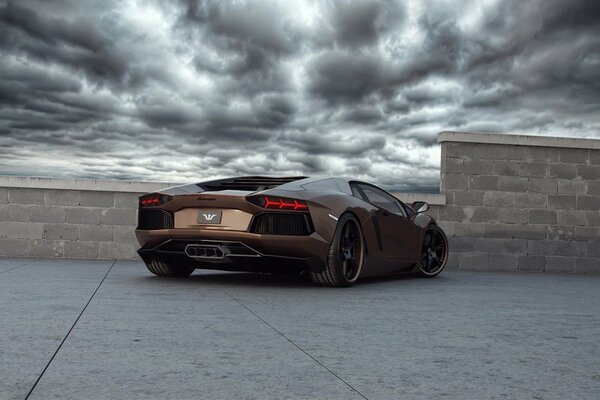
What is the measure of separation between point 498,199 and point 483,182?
1.35ft

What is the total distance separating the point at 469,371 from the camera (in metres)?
3.34

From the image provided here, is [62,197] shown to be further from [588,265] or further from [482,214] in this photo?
[588,265]

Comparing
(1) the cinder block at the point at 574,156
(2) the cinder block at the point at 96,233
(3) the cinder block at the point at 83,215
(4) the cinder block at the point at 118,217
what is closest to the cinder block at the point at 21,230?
(3) the cinder block at the point at 83,215

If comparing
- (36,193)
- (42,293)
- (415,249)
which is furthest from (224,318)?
(36,193)

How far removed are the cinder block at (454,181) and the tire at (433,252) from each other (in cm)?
349

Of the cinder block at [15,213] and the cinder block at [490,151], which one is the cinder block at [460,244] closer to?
the cinder block at [490,151]

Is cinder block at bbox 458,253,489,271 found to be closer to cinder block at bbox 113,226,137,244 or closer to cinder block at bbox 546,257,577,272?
cinder block at bbox 546,257,577,272

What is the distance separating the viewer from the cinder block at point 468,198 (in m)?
13.4

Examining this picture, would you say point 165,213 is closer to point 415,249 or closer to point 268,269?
point 268,269

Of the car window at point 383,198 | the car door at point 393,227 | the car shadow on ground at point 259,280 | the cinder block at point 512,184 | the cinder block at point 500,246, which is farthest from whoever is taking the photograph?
the cinder block at point 512,184

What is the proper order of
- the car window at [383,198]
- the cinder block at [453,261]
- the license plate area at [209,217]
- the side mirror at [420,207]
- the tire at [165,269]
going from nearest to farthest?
the license plate area at [209,217] < the tire at [165,269] < the car window at [383,198] < the side mirror at [420,207] < the cinder block at [453,261]

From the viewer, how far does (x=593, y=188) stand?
13.9 meters

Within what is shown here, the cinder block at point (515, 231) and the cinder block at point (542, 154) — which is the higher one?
the cinder block at point (542, 154)

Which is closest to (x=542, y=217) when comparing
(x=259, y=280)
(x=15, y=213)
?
(x=259, y=280)
